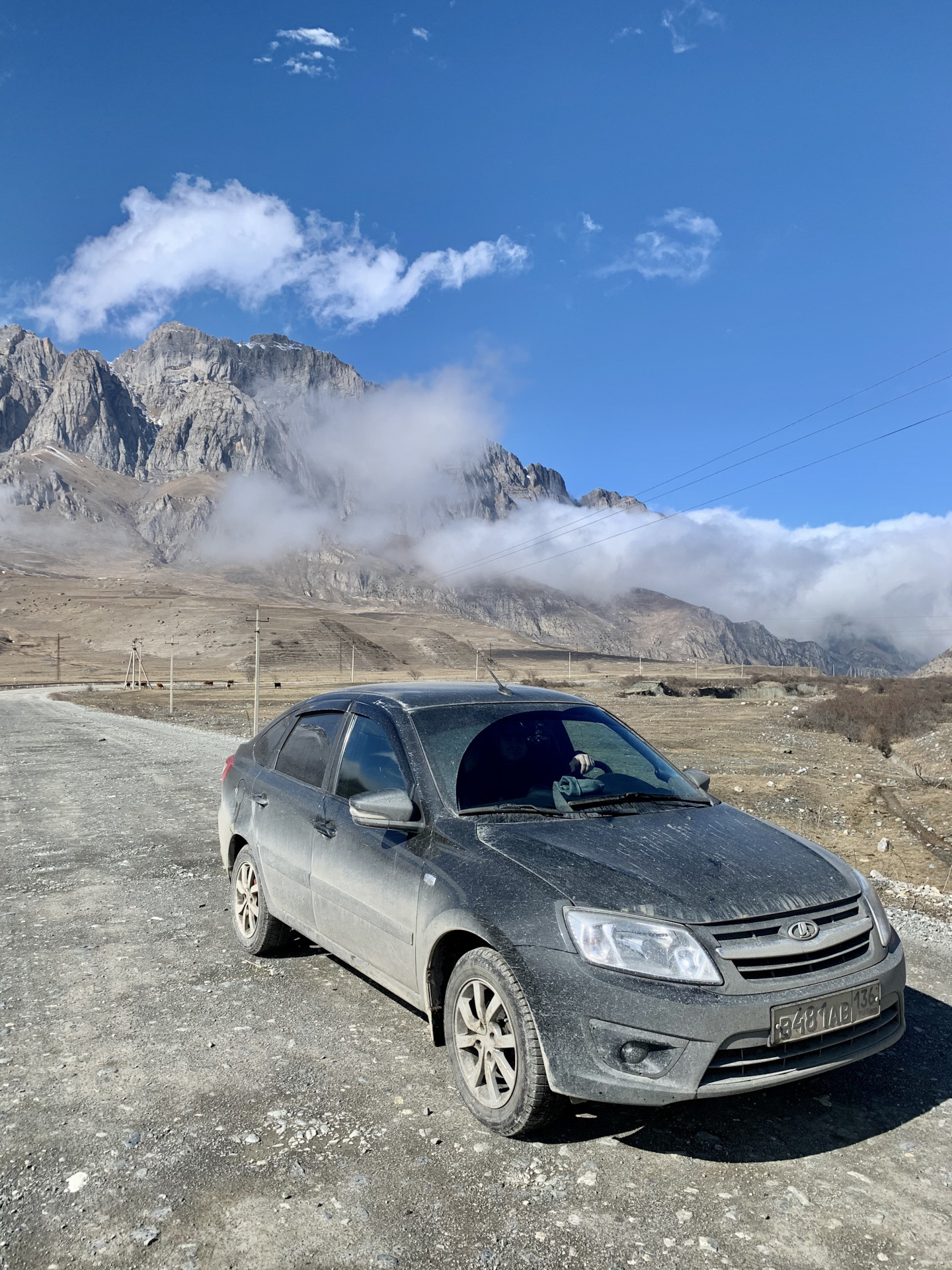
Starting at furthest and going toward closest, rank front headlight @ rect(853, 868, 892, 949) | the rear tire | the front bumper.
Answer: the rear tire < front headlight @ rect(853, 868, 892, 949) < the front bumper

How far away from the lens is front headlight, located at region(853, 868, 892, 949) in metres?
3.58

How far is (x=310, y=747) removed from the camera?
205 inches

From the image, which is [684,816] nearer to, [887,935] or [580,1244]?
[887,935]

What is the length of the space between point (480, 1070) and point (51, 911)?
4375mm

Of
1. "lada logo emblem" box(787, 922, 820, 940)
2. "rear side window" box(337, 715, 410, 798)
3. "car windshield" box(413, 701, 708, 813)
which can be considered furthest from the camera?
"rear side window" box(337, 715, 410, 798)

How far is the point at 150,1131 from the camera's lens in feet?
11.3

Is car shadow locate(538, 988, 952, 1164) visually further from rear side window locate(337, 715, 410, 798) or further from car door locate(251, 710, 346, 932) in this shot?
car door locate(251, 710, 346, 932)

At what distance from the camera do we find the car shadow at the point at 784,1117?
3.37 m

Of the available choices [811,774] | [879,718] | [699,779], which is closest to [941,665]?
[879,718]

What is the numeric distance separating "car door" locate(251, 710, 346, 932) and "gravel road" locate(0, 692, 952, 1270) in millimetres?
548

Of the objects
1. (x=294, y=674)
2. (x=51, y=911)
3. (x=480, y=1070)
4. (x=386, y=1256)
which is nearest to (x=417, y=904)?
(x=480, y=1070)

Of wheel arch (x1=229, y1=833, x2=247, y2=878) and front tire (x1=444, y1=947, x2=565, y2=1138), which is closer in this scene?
front tire (x1=444, y1=947, x2=565, y2=1138)

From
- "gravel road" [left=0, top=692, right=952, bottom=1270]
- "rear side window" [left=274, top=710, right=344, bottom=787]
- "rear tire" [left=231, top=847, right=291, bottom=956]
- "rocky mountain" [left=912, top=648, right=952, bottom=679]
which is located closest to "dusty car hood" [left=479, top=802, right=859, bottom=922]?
"gravel road" [left=0, top=692, right=952, bottom=1270]

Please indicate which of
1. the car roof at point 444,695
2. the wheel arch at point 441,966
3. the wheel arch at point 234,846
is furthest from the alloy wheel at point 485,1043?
the wheel arch at point 234,846
